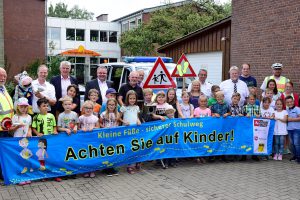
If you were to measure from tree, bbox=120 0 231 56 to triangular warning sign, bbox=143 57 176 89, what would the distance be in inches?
703

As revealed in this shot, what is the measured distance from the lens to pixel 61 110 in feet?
23.8

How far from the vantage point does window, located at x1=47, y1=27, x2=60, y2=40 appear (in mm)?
41969

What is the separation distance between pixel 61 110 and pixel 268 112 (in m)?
4.60

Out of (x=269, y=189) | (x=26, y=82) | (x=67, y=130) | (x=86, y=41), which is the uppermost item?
(x=86, y=41)

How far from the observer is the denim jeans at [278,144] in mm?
8383

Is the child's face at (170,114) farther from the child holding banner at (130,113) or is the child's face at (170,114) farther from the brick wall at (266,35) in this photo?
the brick wall at (266,35)

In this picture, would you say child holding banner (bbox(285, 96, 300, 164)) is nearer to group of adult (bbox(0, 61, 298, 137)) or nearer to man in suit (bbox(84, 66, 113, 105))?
group of adult (bbox(0, 61, 298, 137))

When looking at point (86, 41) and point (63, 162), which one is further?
point (86, 41)

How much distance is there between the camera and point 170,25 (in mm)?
26359

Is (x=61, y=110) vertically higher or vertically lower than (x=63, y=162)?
higher

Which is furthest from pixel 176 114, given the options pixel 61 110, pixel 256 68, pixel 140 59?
pixel 256 68

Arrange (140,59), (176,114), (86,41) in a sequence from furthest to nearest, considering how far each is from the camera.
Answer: (86,41), (140,59), (176,114)

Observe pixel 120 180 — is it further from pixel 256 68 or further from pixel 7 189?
pixel 256 68

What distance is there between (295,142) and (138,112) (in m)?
3.60
